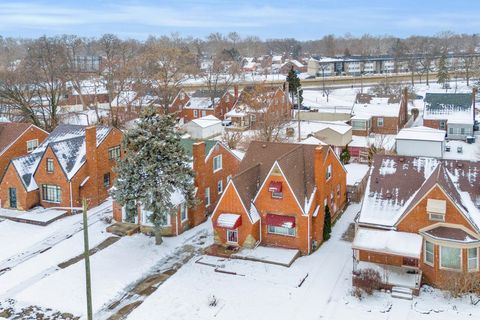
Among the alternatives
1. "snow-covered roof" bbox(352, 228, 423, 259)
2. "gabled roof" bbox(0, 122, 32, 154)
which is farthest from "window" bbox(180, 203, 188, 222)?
"gabled roof" bbox(0, 122, 32, 154)

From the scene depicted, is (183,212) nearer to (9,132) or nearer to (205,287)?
(205,287)

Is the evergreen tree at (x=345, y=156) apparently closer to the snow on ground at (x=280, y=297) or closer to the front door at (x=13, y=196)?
the snow on ground at (x=280, y=297)

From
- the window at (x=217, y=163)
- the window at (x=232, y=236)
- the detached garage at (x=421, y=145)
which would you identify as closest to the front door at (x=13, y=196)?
the window at (x=217, y=163)

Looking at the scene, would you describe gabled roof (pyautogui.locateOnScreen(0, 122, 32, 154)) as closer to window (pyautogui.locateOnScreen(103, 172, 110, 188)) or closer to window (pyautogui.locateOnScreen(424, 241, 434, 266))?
window (pyautogui.locateOnScreen(103, 172, 110, 188))

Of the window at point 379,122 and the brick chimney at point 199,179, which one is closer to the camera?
the brick chimney at point 199,179

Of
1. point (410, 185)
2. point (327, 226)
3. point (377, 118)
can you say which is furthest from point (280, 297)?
point (377, 118)

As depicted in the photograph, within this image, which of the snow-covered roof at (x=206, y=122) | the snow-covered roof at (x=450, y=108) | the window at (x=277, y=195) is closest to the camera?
the window at (x=277, y=195)

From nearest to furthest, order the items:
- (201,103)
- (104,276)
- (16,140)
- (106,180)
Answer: (104,276) → (106,180) → (16,140) → (201,103)
